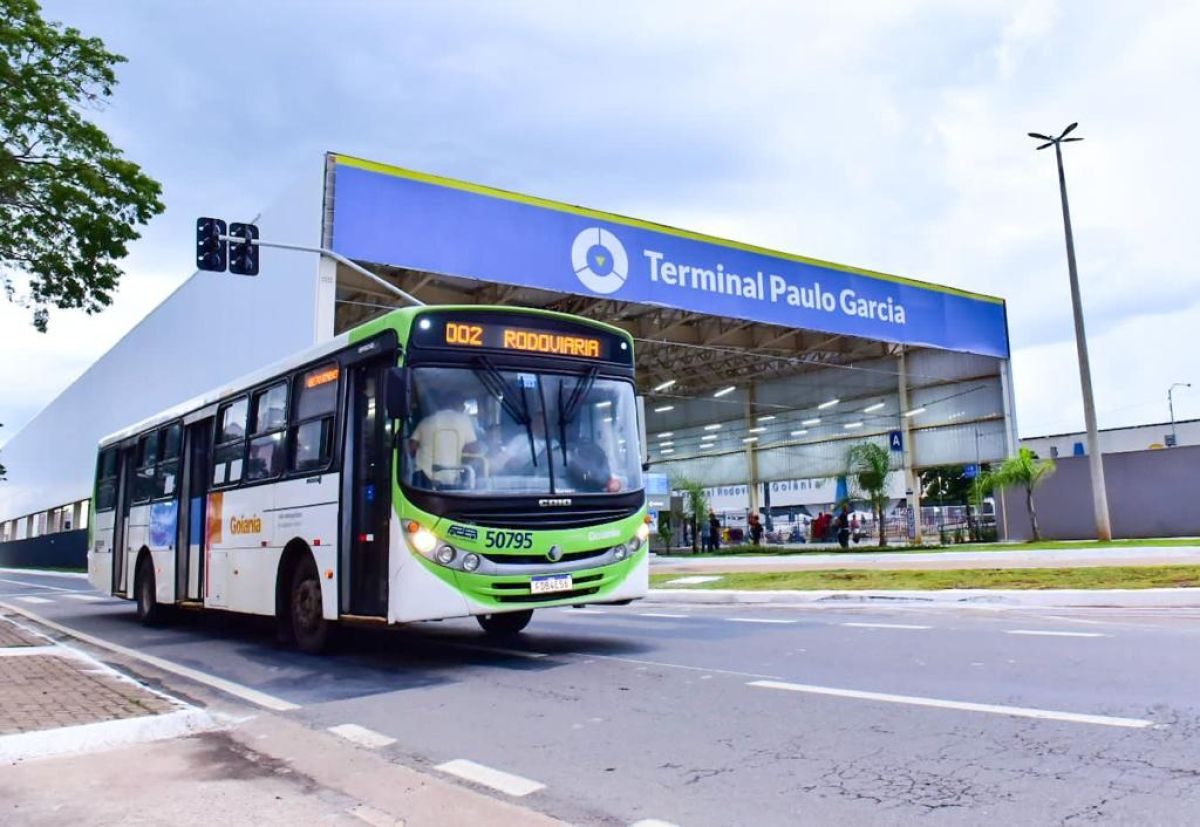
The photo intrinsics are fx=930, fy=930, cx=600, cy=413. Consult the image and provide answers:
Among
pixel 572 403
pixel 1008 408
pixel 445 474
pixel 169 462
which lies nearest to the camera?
pixel 445 474

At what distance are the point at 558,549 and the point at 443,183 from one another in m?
16.9

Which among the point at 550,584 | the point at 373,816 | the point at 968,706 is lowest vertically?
the point at 373,816

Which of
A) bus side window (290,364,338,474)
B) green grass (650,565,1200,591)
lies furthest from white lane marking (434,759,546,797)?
green grass (650,565,1200,591)

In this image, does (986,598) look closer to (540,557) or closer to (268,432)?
(540,557)

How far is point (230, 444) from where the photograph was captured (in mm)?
12016

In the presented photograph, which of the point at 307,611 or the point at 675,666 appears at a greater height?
the point at 307,611

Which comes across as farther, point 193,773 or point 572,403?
point 572,403

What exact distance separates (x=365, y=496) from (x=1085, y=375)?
26.4 m

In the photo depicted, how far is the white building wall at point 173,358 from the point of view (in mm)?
25094

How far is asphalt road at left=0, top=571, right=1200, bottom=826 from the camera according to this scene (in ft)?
14.4

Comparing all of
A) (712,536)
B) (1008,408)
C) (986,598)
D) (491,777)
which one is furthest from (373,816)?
(712,536)

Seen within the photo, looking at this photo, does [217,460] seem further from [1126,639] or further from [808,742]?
[1126,639]

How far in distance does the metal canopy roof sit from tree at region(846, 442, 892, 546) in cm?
443

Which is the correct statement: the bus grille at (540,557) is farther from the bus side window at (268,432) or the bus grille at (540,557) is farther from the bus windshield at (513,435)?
the bus side window at (268,432)
